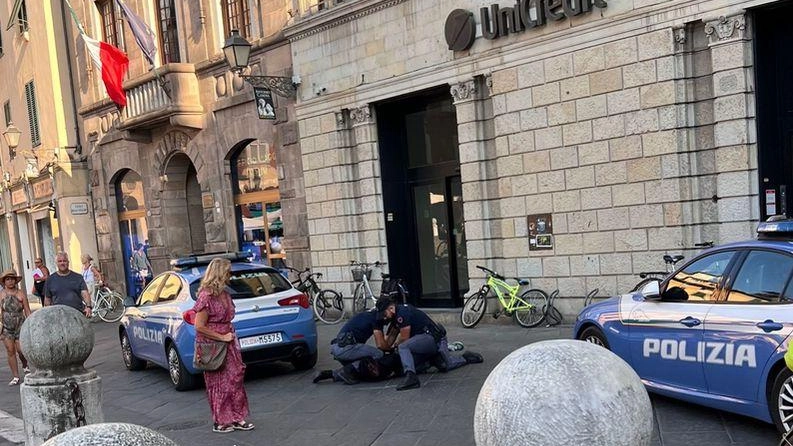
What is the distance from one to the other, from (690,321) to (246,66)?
35.2 feet

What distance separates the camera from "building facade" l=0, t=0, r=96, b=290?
22.6 metres

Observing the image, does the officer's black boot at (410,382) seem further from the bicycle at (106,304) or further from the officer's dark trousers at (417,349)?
the bicycle at (106,304)

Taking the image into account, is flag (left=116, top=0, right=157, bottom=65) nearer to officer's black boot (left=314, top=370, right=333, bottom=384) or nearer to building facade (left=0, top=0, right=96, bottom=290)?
building facade (left=0, top=0, right=96, bottom=290)

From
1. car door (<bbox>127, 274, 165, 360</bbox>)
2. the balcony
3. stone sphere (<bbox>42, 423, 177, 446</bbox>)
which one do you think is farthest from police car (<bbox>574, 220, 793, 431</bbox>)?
the balcony

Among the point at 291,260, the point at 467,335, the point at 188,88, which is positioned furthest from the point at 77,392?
the point at 188,88

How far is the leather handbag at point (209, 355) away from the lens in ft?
21.2

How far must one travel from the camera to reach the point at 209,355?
6.48 meters

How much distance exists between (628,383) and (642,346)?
3.44 m

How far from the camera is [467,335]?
1075 centimetres

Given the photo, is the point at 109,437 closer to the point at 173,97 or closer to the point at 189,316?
the point at 189,316

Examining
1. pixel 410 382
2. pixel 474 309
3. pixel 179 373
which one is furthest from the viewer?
pixel 474 309

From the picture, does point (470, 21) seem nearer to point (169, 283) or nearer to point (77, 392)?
point (169, 283)

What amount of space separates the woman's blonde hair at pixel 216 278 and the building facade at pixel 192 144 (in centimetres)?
808

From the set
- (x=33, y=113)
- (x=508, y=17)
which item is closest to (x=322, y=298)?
(x=508, y=17)
